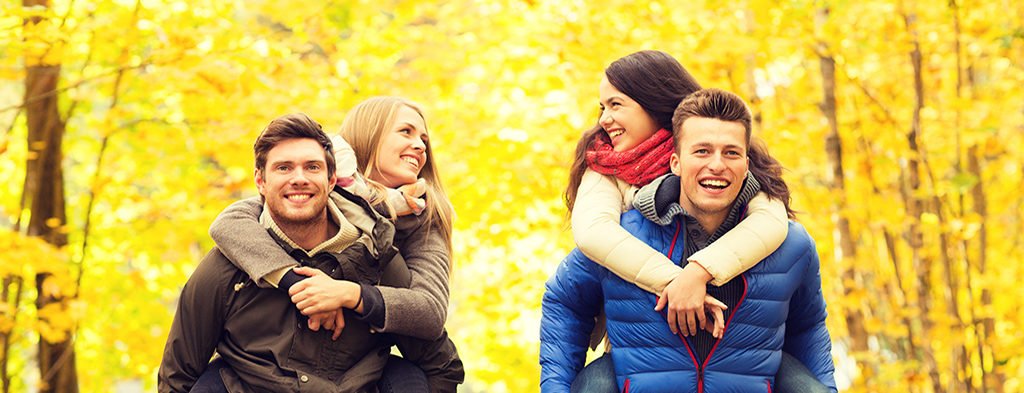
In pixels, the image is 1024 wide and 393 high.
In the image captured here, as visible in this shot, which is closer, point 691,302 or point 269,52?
point 691,302

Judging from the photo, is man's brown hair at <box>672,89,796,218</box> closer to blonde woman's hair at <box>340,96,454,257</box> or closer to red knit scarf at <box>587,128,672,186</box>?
red knit scarf at <box>587,128,672,186</box>

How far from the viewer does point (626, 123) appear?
137 inches

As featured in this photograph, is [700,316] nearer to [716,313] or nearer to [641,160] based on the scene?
[716,313]

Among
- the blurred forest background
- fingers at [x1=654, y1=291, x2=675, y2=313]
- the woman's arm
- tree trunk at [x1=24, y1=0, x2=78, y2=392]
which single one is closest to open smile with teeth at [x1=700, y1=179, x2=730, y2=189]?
the woman's arm

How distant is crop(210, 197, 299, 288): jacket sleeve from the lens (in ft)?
10.3

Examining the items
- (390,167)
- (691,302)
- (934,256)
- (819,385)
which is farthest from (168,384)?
(934,256)

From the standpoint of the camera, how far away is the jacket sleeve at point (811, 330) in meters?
3.35

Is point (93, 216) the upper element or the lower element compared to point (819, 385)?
lower

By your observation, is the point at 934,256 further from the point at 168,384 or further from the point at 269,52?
the point at 168,384

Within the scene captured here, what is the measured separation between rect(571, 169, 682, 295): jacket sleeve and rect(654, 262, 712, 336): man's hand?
32 mm

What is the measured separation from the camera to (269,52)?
7277mm

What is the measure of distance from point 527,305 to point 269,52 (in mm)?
3086

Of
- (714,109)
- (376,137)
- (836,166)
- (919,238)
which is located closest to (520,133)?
(836,166)

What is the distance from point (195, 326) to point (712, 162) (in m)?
1.57
